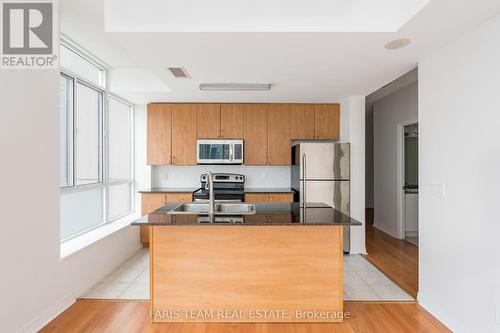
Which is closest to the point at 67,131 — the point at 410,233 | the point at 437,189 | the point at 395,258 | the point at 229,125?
the point at 229,125

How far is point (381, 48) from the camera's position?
2492 millimetres

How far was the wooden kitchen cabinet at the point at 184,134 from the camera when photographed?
15.3ft

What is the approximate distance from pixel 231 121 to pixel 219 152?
1.82 feet

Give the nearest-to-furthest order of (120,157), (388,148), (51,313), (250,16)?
(250,16) < (51,313) < (120,157) < (388,148)

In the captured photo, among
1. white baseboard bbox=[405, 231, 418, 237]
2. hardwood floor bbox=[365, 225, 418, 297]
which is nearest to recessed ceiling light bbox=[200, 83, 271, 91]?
hardwood floor bbox=[365, 225, 418, 297]

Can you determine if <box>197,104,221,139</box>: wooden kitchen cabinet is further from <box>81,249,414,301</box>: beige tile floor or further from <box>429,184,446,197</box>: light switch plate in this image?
<box>429,184,446,197</box>: light switch plate

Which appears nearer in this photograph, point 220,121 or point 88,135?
point 88,135

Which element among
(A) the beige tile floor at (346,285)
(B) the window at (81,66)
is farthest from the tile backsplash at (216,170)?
(B) the window at (81,66)

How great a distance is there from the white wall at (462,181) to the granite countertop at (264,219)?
87cm

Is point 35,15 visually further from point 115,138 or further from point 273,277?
point 273,277

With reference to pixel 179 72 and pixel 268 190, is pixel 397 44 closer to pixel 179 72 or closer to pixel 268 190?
pixel 179 72

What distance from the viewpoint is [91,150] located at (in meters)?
3.68

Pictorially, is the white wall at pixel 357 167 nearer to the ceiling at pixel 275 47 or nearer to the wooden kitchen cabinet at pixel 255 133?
the ceiling at pixel 275 47

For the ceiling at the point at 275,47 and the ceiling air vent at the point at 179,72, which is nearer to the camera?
the ceiling at the point at 275,47
